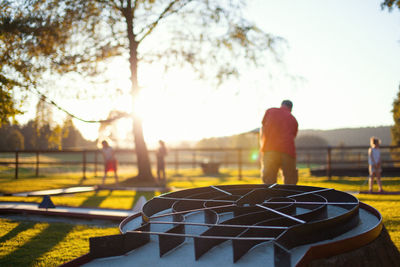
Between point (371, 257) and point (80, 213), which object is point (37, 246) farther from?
point (371, 257)

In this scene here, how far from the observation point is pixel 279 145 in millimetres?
4492

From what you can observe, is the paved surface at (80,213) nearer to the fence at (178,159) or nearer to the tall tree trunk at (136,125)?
the fence at (178,159)

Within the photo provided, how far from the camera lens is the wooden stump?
120 cm

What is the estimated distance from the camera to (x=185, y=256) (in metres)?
1.35

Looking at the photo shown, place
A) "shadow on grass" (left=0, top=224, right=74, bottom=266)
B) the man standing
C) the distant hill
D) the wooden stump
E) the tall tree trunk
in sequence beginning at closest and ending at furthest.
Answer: the wooden stump, "shadow on grass" (left=0, top=224, right=74, bottom=266), the man standing, the tall tree trunk, the distant hill

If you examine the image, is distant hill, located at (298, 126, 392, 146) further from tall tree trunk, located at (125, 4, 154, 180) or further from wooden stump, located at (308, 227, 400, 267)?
wooden stump, located at (308, 227, 400, 267)

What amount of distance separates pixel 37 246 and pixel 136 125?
10.4m

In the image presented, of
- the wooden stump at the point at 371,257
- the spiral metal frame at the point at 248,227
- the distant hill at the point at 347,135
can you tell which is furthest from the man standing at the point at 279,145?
the distant hill at the point at 347,135

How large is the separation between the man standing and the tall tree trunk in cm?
890

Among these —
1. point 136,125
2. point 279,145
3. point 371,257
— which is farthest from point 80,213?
point 136,125

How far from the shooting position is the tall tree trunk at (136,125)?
41.0 ft

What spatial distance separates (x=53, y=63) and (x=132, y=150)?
7.26 metres

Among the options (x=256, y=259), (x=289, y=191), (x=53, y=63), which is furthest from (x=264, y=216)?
(x=53, y=63)

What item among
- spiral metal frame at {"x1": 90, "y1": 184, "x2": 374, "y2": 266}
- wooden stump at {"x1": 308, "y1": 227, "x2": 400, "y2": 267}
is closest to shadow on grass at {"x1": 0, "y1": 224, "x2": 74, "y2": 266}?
spiral metal frame at {"x1": 90, "y1": 184, "x2": 374, "y2": 266}
